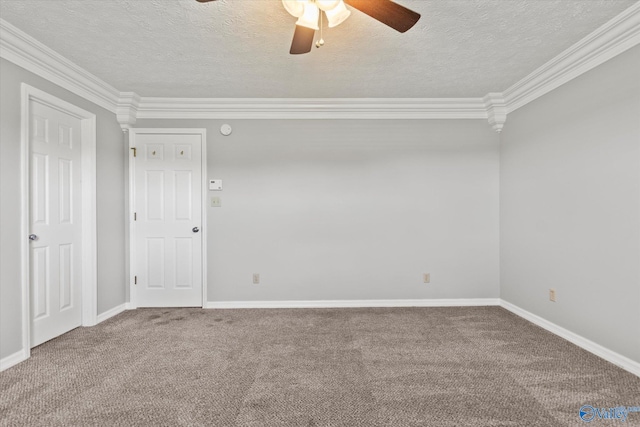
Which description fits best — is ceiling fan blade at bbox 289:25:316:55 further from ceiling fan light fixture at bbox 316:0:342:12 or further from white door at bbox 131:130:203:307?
white door at bbox 131:130:203:307

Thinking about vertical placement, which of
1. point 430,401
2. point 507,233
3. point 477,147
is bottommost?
point 430,401

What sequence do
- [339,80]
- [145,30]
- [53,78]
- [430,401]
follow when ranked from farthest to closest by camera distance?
1. [339,80]
2. [53,78]
3. [145,30]
4. [430,401]

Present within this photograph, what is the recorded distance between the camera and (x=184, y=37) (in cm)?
234

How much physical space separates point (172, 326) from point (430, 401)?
97.8 inches

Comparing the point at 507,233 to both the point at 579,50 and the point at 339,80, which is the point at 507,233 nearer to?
the point at 579,50

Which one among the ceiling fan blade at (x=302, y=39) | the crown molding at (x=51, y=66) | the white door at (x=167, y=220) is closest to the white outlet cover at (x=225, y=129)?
the white door at (x=167, y=220)

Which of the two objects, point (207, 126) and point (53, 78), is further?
point (207, 126)

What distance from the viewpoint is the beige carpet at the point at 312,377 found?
174 centimetres

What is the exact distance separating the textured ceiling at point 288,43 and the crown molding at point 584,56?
70 mm

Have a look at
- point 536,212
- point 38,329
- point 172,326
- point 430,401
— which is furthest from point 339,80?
point 38,329

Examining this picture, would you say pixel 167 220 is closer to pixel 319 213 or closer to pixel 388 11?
pixel 319 213

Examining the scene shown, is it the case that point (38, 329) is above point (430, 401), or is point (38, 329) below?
above

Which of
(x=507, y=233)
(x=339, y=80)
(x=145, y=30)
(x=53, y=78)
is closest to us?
(x=145, y=30)

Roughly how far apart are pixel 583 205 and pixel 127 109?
4.58 meters
